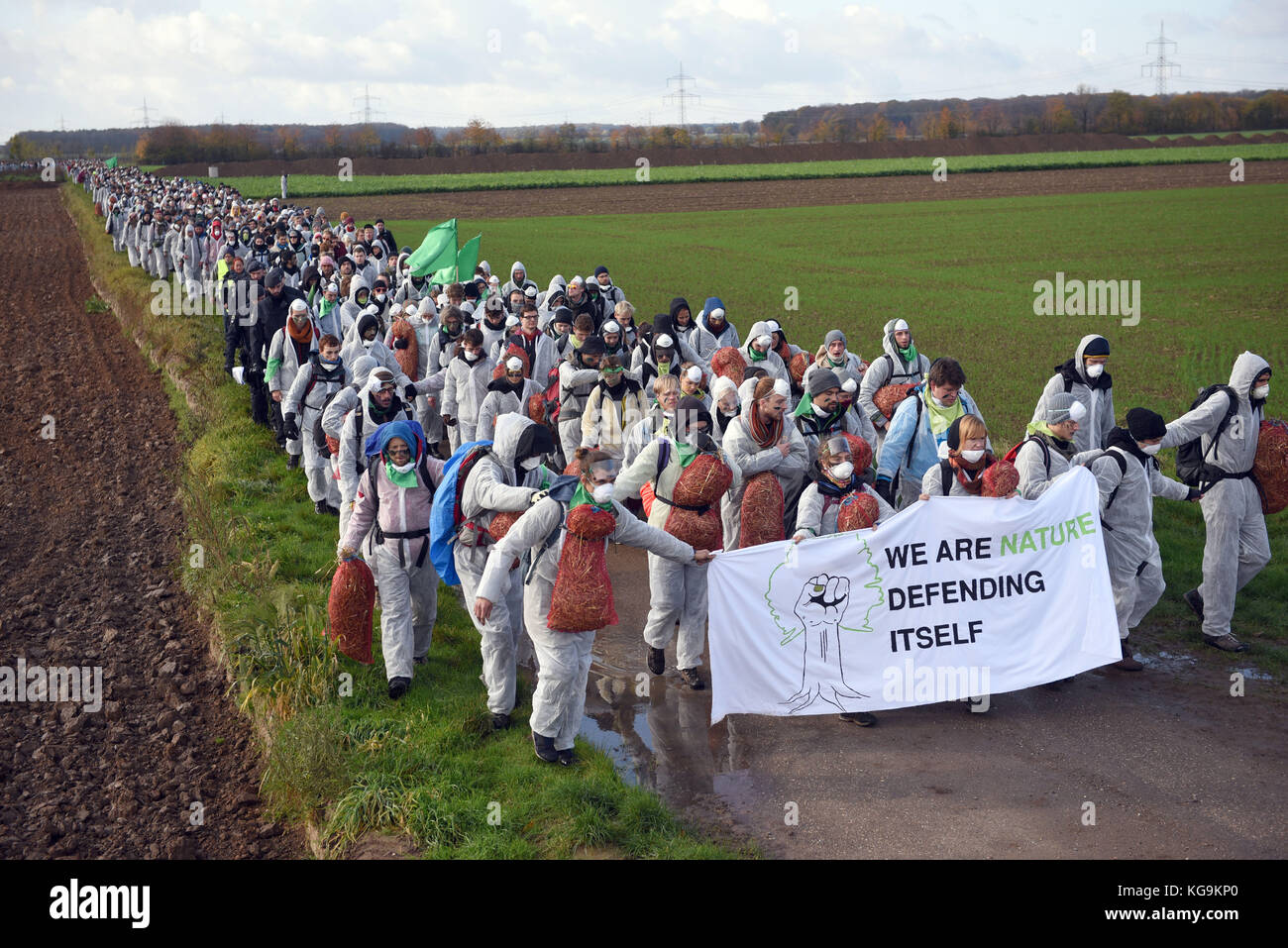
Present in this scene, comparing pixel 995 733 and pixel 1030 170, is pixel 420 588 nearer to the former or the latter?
pixel 995 733

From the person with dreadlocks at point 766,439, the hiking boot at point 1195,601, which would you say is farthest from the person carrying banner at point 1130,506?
the person with dreadlocks at point 766,439

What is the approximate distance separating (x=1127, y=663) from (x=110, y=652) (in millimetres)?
8383

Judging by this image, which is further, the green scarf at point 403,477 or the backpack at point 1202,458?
the backpack at point 1202,458

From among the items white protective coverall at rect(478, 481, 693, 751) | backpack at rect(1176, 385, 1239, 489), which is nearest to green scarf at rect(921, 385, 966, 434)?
backpack at rect(1176, 385, 1239, 489)

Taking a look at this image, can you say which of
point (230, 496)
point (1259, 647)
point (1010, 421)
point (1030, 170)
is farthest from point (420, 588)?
point (1030, 170)

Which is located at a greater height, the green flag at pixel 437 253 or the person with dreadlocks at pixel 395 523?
the green flag at pixel 437 253

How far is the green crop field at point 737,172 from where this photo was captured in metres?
76.7

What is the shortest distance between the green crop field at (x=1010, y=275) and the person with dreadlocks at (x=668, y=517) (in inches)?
161

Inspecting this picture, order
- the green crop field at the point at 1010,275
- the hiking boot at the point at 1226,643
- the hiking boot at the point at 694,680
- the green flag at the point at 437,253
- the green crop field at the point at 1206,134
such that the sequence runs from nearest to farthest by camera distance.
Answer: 1. the hiking boot at the point at 694,680
2. the hiking boot at the point at 1226,643
3. the green crop field at the point at 1010,275
4. the green flag at the point at 437,253
5. the green crop field at the point at 1206,134

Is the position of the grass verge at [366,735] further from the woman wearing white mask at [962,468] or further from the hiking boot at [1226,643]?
the hiking boot at [1226,643]

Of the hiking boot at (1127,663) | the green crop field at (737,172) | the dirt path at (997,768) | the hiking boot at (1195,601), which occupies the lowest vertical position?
the dirt path at (997,768)

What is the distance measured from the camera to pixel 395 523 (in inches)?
329

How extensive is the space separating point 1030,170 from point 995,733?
7917cm

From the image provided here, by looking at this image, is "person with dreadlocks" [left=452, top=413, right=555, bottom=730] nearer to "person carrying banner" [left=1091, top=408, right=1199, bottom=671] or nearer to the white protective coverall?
the white protective coverall
